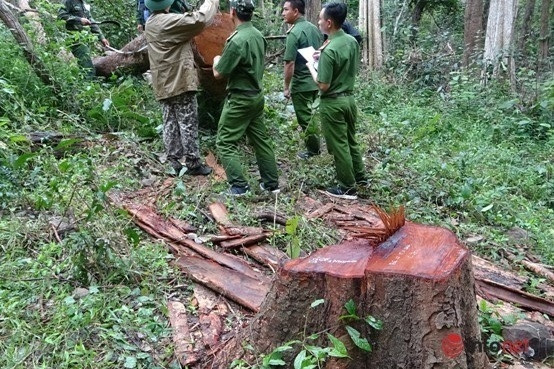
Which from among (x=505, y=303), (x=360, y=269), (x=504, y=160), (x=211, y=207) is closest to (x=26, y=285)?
(x=211, y=207)

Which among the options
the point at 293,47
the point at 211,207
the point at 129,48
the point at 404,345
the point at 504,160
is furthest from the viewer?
the point at 504,160

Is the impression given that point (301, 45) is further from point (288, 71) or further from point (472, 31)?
point (472, 31)

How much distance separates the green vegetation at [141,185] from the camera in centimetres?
332

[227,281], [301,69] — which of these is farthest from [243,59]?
[227,281]

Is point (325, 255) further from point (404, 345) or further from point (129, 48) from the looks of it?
point (129, 48)

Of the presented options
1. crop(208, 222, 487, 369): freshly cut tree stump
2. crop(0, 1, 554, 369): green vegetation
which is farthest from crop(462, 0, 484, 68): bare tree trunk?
crop(208, 222, 487, 369): freshly cut tree stump

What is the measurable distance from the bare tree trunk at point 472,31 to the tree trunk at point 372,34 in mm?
1968

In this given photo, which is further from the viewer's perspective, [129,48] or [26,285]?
[129,48]

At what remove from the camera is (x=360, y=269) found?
2600mm

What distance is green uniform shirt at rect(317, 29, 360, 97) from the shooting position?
218 inches

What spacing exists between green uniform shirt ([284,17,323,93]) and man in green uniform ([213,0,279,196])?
4.32 ft

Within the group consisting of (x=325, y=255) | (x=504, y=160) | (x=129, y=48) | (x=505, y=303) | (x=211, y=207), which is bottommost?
(x=504, y=160)

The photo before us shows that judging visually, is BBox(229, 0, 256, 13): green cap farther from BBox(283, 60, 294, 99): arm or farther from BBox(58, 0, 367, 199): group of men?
BBox(283, 60, 294, 99): arm

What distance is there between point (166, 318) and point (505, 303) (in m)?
2.52
